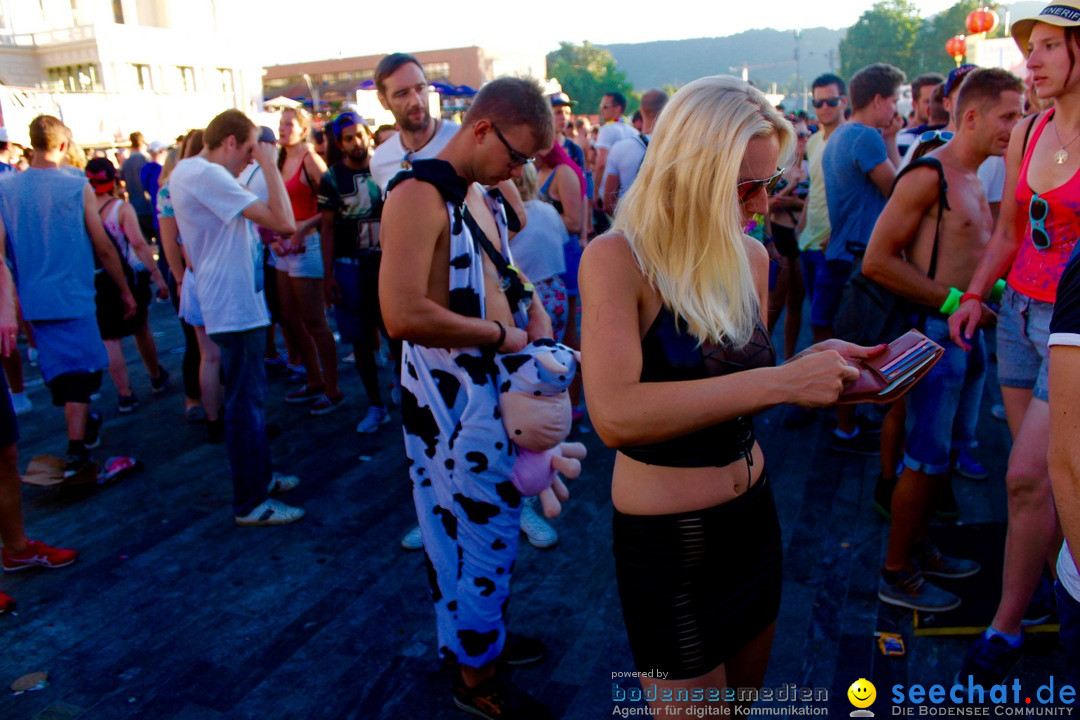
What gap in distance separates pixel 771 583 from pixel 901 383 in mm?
583

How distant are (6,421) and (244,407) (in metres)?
1.01

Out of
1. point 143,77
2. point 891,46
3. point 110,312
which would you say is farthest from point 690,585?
point 891,46

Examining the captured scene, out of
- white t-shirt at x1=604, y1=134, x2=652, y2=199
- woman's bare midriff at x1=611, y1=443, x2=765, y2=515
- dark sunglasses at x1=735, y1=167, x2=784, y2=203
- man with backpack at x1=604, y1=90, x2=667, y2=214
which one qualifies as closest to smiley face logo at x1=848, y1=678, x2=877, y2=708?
woman's bare midriff at x1=611, y1=443, x2=765, y2=515

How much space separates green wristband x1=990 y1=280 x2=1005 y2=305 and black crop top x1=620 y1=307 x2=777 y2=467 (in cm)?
173

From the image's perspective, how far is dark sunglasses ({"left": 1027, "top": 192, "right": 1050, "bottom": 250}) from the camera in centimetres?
251

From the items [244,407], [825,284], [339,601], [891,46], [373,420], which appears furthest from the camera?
[891,46]

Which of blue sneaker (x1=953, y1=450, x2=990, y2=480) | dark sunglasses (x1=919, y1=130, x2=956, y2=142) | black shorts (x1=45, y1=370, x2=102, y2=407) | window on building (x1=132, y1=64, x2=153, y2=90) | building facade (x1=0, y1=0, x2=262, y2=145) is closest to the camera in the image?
dark sunglasses (x1=919, y1=130, x2=956, y2=142)

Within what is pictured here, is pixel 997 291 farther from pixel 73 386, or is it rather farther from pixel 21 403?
pixel 21 403

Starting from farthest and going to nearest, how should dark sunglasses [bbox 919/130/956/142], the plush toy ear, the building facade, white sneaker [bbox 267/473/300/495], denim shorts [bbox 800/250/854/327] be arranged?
the building facade < denim shorts [bbox 800/250/854/327] < white sneaker [bbox 267/473/300/495] < dark sunglasses [bbox 919/130/956/142] < the plush toy ear

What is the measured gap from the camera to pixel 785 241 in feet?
19.5

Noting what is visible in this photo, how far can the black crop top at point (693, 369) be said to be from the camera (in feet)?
5.24

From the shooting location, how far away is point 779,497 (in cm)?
402

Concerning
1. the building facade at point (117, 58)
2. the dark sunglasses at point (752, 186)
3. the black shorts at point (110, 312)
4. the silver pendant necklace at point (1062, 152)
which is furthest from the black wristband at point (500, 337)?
the building facade at point (117, 58)

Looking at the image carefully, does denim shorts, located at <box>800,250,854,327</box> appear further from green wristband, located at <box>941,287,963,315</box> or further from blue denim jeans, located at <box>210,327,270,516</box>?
blue denim jeans, located at <box>210,327,270,516</box>
